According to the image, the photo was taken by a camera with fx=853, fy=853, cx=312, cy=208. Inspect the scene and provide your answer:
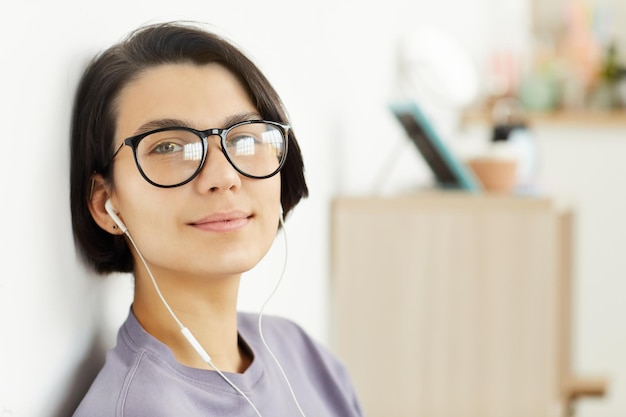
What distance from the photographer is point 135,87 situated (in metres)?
0.77

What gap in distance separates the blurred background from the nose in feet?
0.41

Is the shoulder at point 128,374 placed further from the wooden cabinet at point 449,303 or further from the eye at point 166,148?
the wooden cabinet at point 449,303

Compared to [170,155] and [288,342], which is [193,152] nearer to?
[170,155]

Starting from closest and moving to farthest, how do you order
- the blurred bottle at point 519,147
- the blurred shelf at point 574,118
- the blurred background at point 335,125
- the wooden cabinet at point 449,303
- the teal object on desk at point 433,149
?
the blurred background at point 335,125, the wooden cabinet at point 449,303, the teal object on desk at point 433,149, the blurred bottle at point 519,147, the blurred shelf at point 574,118

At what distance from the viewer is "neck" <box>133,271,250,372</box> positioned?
2.65 feet

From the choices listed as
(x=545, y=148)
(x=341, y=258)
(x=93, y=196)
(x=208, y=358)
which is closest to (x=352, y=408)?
(x=208, y=358)

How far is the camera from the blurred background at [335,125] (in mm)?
659

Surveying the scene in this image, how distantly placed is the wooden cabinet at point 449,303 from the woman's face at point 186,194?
0.98 metres

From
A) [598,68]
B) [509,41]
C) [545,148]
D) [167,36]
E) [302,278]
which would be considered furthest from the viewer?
[509,41]

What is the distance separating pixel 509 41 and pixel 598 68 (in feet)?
1.40

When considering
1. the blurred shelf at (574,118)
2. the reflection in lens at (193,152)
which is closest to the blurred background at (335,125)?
the blurred shelf at (574,118)

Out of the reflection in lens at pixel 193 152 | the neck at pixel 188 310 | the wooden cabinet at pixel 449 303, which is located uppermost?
the reflection in lens at pixel 193 152

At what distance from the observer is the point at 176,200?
75 cm

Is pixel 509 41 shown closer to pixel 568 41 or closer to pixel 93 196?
pixel 568 41
